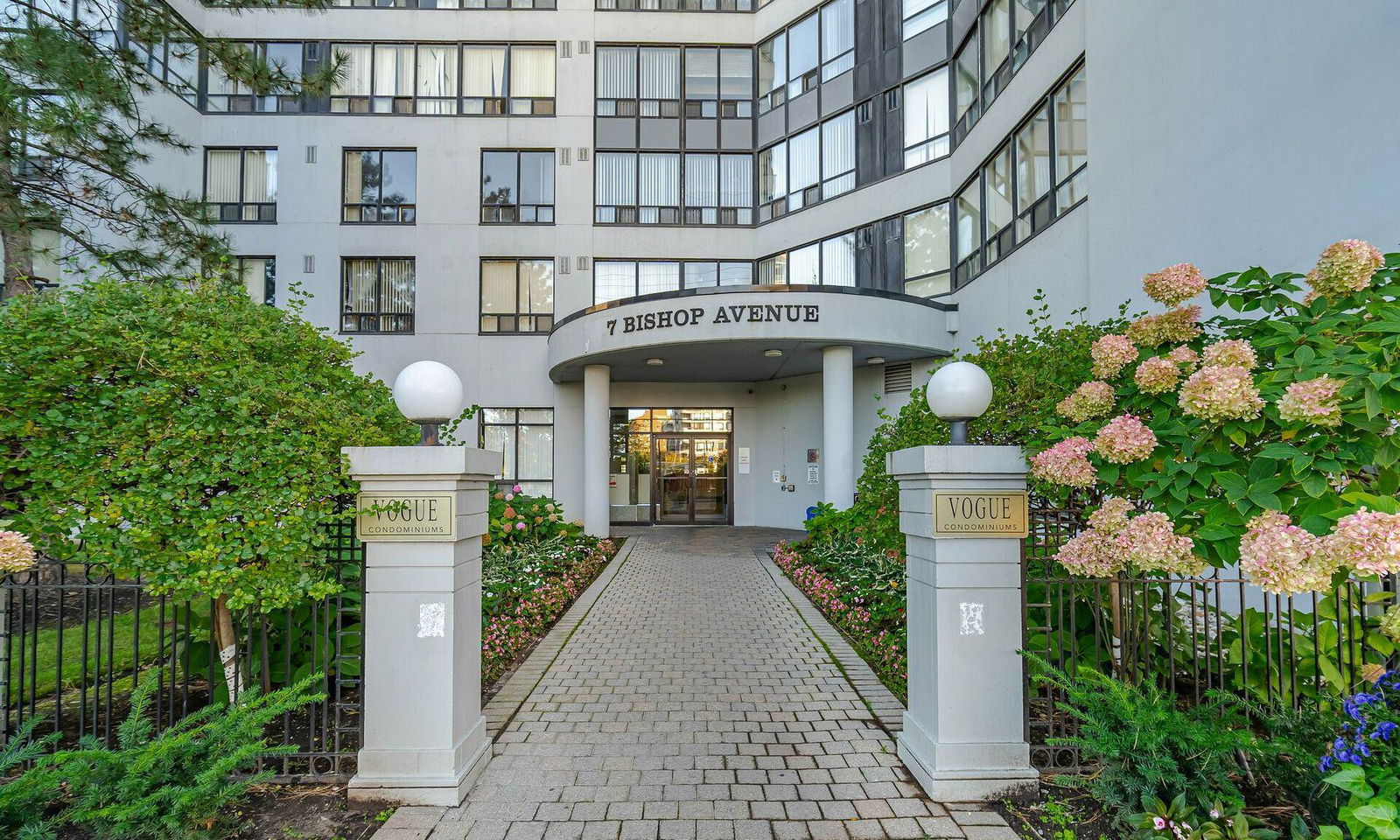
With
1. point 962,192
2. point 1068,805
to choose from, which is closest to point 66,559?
point 1068,805

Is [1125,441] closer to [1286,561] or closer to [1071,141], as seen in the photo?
[1286,561]

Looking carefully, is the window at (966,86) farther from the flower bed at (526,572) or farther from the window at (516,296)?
the flower bed at (526,572)

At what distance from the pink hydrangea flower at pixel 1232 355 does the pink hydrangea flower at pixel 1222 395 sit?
0.06 metres

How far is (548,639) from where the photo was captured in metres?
6.62

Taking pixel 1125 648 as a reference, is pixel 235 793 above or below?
below

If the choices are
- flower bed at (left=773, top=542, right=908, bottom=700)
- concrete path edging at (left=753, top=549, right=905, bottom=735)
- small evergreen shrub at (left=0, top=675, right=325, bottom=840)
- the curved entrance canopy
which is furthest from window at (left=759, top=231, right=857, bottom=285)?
small evergreen shrub at (left=0, top=675, right=325, bottom=840)

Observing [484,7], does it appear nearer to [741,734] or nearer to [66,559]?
[66,559]

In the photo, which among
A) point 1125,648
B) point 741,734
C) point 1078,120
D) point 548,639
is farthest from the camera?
point 1078,120

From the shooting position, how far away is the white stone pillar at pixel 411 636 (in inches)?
139

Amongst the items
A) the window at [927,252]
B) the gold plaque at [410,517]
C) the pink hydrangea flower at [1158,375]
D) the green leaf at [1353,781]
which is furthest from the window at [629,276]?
the green leaf at [1353,781]

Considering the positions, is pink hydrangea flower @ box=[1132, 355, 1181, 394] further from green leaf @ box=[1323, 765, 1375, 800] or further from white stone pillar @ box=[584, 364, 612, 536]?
white stone pillar @ box=[584, 364, 612, 536]

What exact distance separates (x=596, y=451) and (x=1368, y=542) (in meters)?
13.0

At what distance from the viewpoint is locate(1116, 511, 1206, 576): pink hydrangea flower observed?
292 centimetres

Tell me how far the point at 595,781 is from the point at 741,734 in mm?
1108
